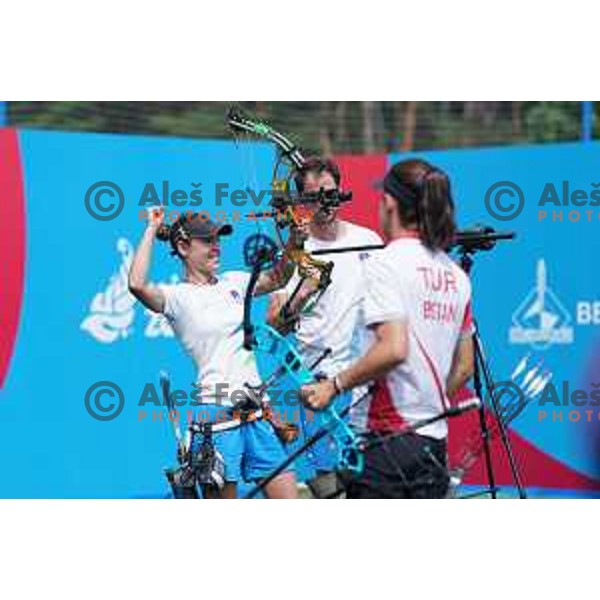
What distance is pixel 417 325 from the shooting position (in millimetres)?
5262

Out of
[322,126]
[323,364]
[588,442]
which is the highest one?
[322,126]

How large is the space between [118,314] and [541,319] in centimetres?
181

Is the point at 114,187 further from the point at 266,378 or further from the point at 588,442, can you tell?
the point at 588,442

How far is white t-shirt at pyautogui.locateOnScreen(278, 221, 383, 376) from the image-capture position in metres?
6.34

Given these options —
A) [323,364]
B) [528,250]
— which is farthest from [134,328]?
[528,250]

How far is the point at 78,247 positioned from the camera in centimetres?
671

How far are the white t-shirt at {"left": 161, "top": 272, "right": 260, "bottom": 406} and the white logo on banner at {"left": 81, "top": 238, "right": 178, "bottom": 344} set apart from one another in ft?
0.44

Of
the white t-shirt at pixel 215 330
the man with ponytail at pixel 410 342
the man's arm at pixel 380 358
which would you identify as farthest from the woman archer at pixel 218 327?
the man's arm at pixel 380 358

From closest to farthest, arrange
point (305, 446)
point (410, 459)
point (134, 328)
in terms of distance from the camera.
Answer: point (410, 459), point (305, 446), point (134, 328)

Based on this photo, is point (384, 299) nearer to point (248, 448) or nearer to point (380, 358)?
point (380, 358)

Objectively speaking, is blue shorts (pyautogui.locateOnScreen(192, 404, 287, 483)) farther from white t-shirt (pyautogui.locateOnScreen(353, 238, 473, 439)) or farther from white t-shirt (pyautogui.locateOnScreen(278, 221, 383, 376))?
white t-shirt (pyautogui.locateOnScreen(353, 238, 473, 439))

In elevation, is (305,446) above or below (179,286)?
below

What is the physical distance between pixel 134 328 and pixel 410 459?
6.26ft

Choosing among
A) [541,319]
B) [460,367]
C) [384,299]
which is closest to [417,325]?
[384,299]
